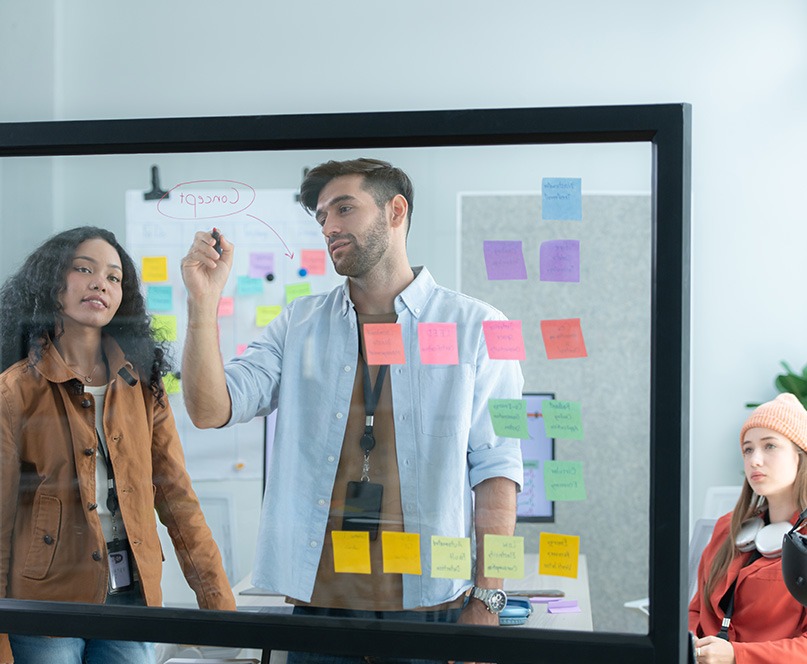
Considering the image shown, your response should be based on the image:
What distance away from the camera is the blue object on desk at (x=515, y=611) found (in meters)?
1.11

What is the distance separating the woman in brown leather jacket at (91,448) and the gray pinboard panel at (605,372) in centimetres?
47

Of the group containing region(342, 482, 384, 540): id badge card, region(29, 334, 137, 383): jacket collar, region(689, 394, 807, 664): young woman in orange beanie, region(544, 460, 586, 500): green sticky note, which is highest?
region(29, 334, 137, 383): jacket collar

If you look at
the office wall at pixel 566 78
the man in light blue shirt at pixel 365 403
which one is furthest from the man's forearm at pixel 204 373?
the office wall at pixel 566 78

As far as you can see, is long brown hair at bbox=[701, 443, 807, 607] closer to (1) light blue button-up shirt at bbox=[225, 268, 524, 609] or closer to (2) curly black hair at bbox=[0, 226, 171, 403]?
(1) light blue button-up shirt at bbox=[225, 268, 524, 609]

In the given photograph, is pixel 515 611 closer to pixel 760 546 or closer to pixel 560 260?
pixel 560 260

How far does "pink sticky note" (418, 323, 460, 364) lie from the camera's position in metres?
1.13

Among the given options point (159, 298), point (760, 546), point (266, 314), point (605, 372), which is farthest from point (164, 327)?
point (760, 546)

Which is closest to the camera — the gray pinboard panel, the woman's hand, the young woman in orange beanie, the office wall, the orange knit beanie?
the gray pinboard panel

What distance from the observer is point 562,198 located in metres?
1.09

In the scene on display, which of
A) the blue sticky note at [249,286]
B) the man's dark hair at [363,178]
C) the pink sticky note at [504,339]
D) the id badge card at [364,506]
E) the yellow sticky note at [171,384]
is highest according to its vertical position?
the man's dark hair at [363,178]

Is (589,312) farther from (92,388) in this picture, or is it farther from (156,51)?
(156,51)

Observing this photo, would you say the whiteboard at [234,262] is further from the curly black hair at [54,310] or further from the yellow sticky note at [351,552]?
the yellow sticky note at [351,552]

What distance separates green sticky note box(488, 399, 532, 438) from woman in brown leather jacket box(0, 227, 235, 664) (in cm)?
43

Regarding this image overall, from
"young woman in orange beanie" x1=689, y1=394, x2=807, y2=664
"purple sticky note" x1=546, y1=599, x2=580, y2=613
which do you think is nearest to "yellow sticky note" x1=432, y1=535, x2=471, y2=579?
"purple sticky note" x1=546, y1=599, x2=580, y2=613
